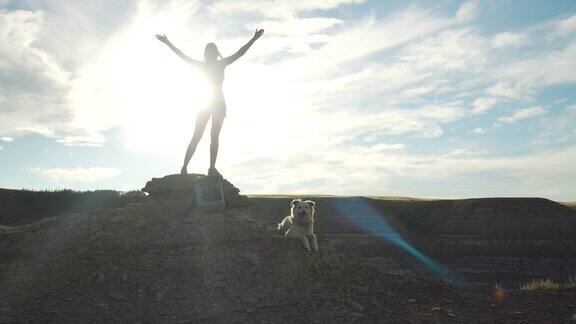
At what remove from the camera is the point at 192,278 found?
10.9 m

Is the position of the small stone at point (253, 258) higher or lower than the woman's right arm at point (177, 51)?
lower

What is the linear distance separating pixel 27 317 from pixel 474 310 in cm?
992

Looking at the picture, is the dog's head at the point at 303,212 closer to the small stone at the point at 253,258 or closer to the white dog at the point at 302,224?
the white dog at the point at 302,224

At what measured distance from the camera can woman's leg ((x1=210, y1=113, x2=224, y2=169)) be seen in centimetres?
1330

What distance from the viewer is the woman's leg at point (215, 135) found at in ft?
43.6

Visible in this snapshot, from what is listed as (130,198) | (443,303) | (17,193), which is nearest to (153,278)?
(443,303)

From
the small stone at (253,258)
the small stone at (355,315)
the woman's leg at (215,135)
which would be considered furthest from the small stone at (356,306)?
the woman's leg at (215,135)

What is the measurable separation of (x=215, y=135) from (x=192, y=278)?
4.07m

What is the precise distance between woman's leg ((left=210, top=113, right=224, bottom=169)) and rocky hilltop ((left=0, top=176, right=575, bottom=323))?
3.18 feet

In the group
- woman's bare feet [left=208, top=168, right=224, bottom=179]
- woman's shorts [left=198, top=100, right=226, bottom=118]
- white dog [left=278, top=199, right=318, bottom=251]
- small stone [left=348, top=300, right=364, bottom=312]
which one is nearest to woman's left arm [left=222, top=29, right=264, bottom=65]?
woman's shorts [left=198, top=100, right=226, bottom=118]

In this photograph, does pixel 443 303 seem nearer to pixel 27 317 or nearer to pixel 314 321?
pixel 314 321

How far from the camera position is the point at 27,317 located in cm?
948

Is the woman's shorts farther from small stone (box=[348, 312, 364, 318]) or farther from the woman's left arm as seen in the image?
small stone (box=[348, 312, 364, 318])

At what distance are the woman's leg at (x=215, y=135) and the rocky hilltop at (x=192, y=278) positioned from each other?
3.18ft
